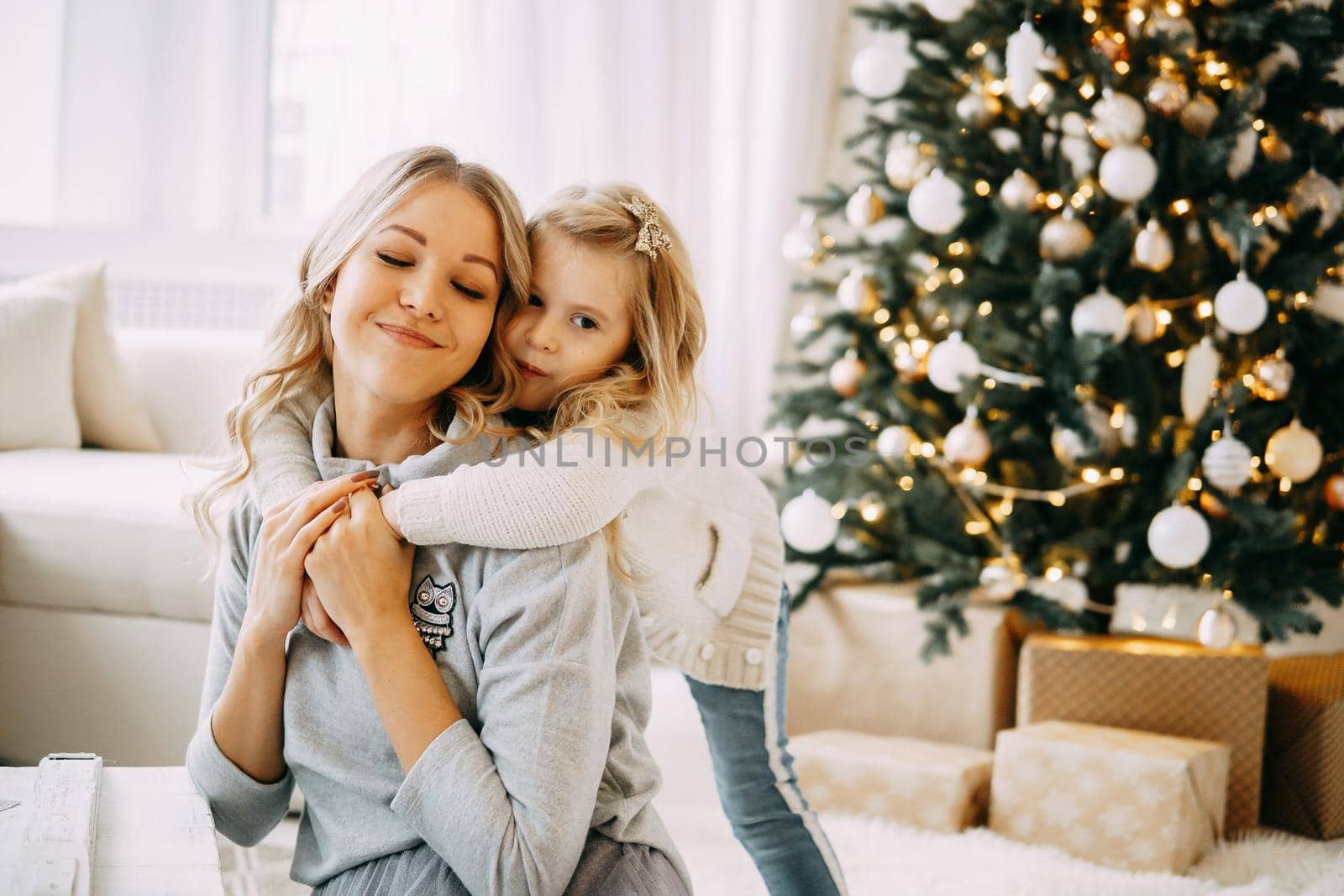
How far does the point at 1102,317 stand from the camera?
2225 millimetres

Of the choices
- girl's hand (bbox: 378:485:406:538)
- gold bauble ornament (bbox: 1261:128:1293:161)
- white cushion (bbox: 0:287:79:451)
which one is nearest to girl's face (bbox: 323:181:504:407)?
girl's hand (bbox: 378:485:406:538)

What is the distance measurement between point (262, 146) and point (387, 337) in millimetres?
3004

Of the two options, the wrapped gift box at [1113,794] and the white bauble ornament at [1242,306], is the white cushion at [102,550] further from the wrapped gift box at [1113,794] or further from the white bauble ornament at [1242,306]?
the white bauble ornament at [1242,306]

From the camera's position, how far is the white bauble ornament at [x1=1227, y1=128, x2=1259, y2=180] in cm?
233

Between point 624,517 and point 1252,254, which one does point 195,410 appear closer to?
point 624,517

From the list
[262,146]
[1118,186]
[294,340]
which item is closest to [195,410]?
[262,146]

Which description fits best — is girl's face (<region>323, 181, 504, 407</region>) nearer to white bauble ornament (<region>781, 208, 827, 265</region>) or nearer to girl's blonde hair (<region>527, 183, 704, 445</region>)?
girl's blonde hair (<region>527, 183, 704, 445</region>)

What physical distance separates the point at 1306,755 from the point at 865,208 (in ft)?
4.51

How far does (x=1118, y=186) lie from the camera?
223 cm

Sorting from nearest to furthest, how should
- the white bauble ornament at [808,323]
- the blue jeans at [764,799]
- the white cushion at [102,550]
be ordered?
the blue jeans at [764,799] < the white cushion at [102,550] < the white bauble ornament at [808,323]

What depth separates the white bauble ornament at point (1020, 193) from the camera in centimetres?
234

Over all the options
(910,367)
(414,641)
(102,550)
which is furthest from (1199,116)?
(102,550)

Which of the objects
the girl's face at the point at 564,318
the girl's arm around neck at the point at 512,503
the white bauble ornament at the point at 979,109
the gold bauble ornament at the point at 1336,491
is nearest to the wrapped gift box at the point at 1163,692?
the gold bauble ornament at the point at 1336,491

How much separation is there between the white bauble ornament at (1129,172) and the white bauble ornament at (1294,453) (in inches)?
21.0
